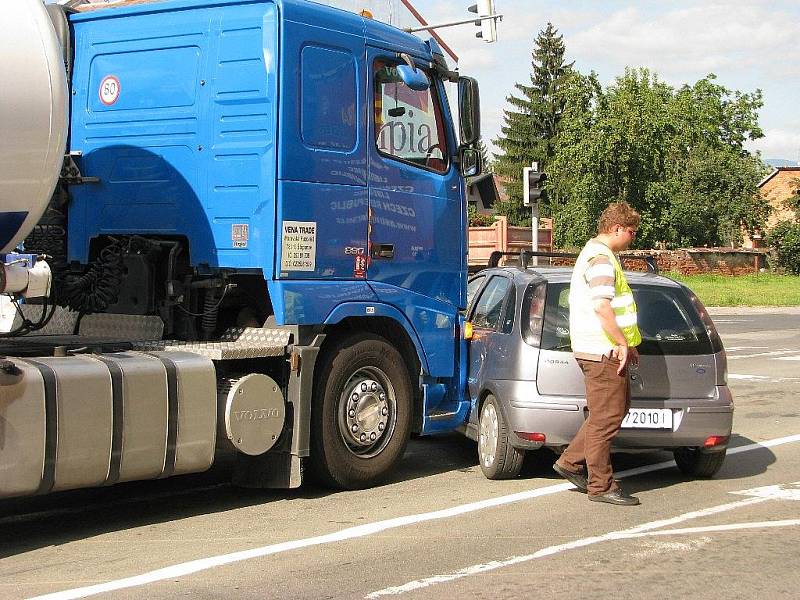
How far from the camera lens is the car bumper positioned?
7.85 m

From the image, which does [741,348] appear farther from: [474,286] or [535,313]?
[535,313]

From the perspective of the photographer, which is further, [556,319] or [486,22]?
[486,22]

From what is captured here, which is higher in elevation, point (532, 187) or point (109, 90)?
point (532, 187)

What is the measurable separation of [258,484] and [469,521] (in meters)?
1.54

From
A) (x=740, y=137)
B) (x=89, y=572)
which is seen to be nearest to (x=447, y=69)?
(x=89, y=572)

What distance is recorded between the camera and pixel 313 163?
7.57 m

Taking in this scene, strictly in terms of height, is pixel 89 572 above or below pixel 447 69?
below

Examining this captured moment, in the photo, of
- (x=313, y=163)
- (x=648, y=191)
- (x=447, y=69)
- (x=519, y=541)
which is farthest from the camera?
(x=648, y=191)

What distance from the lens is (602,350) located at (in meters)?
7.36

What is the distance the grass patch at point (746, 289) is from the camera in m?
39.0

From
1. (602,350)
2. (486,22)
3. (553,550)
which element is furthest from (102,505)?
(486,22)

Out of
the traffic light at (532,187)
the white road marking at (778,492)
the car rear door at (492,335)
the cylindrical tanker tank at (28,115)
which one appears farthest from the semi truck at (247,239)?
the traffic light at (532,187)

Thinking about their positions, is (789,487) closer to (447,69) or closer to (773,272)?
(447,69)

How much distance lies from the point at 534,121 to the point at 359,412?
71697mm
